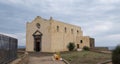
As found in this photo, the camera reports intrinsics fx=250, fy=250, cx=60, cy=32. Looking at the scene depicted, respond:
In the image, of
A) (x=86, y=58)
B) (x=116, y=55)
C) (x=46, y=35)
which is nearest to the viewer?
(x=116, y=55)

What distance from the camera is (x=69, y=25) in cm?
5253

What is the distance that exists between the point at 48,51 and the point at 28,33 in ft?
19.7

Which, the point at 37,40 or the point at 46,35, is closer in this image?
the point at 46,35

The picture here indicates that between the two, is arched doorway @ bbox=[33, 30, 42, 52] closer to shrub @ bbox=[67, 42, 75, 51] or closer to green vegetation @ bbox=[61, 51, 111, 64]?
shrub @ bbox=[67, 42, 75, 51]

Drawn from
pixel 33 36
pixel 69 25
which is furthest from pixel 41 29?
pixel 69 25

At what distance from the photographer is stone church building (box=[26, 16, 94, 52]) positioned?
45.1 metres

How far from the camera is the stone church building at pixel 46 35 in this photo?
148ft

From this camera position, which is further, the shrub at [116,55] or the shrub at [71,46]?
the shrub at [71,46]

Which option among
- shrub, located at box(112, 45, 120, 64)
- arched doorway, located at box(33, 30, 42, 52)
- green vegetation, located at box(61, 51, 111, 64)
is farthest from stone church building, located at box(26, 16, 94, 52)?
shrub, located at box(112, 45, 120, 64)

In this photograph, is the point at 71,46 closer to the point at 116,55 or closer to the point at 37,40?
the point at 37,40

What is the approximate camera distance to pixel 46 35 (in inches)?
1794

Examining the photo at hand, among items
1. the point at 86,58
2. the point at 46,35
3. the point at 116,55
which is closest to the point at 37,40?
the point at 46,35

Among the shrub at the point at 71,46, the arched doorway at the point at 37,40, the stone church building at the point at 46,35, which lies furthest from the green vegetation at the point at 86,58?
the shrub at the point at 71,46

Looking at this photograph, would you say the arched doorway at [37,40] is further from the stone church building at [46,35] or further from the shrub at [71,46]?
the shrub at [71,46]
